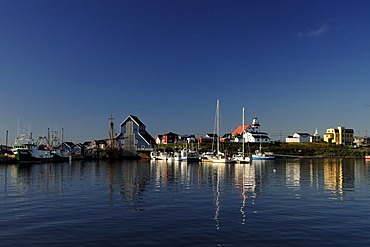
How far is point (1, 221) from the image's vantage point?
19.6 meters

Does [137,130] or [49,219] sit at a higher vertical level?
[137,130]

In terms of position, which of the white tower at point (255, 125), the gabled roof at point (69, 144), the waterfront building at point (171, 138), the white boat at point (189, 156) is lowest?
the white boat at point (189, 156)

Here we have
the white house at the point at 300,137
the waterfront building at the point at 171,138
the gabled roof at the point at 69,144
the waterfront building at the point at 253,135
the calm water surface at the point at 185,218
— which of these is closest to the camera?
the calm water surface at the point at 185,218

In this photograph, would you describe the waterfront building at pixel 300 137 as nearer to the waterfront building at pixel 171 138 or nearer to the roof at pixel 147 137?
the waterfront building at pixel 171 138

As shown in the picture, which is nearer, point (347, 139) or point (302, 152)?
point (302, 152)

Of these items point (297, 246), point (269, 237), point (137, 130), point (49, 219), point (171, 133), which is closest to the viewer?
point (297, 246)

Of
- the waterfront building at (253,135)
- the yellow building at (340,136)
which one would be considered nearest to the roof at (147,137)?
the waterfront building at (253,135)

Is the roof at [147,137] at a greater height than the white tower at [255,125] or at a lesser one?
lesser

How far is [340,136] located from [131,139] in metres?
128

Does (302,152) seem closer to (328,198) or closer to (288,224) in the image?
(328,198)

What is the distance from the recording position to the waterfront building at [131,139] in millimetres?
133100

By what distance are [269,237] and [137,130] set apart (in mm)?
118990

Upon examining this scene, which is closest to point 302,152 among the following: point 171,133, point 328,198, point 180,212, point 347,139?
point 347,139

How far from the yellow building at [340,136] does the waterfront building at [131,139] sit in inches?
4681
